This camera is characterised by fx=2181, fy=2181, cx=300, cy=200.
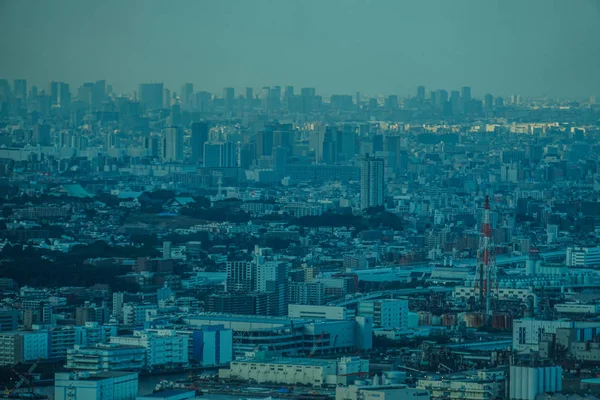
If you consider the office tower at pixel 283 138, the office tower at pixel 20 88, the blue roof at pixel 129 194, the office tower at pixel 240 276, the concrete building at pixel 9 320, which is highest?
the office tower at pixel 20 88

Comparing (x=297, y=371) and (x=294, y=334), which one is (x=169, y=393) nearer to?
(x=297, y=371)

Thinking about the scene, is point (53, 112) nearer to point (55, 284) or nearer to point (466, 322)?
point (55, 284)

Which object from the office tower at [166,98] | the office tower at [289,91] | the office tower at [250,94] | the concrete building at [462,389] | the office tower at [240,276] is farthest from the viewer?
the office tower at [250,94]

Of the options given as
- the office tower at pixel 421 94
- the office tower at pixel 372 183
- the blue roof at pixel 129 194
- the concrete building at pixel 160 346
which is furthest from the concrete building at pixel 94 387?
the office tower at pixel 421 94

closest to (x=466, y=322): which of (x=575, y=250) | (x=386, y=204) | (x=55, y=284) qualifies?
(x=55, y=284)

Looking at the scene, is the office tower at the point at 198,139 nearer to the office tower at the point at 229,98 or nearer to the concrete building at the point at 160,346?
the office tower at the point at 229,98

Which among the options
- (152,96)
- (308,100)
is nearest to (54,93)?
(152,96)
